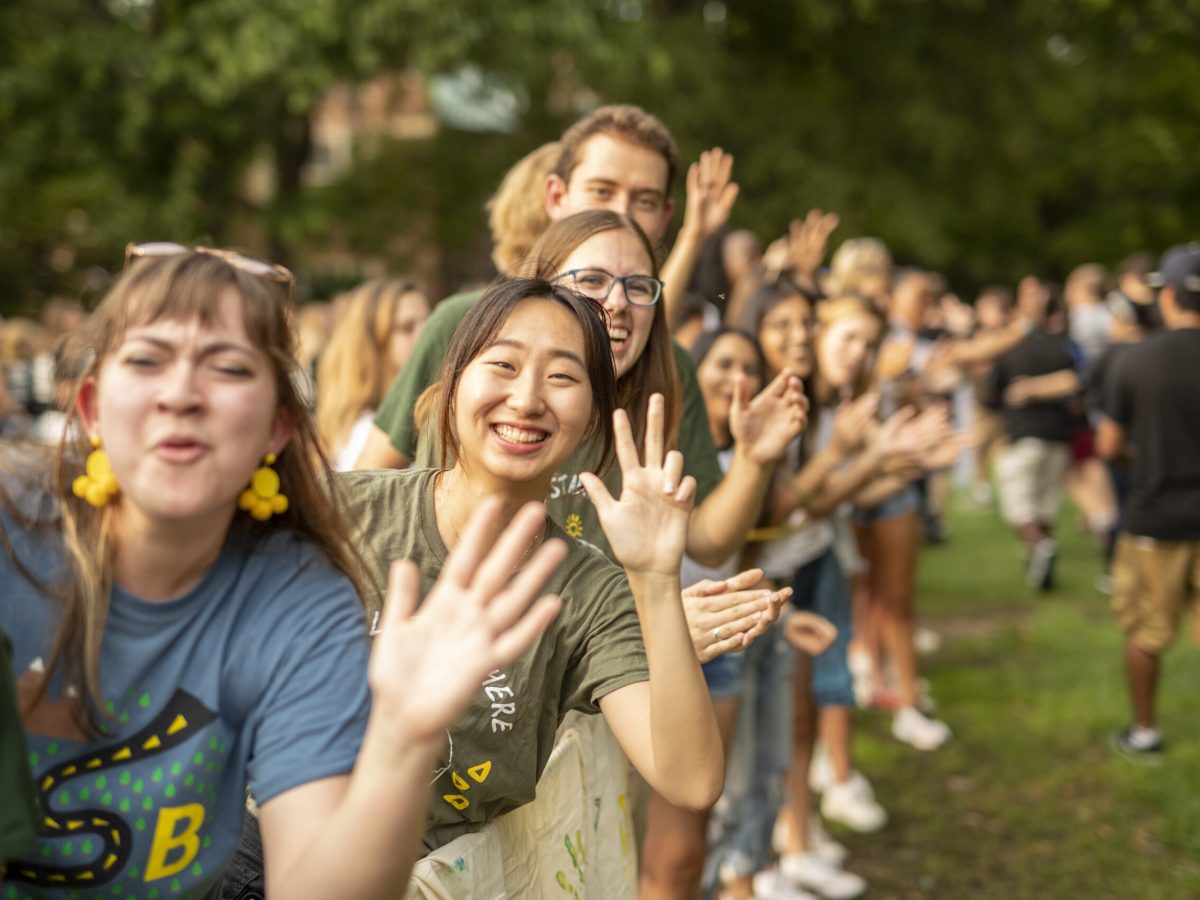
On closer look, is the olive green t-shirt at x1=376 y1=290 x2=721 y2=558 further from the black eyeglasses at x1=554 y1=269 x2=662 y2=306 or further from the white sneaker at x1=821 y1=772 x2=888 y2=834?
the white sneaker at x1=821 y1=772 x2=888 y2=834

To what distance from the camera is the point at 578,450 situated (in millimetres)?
2988

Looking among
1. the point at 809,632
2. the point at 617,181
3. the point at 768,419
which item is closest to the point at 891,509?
the point at 809,632

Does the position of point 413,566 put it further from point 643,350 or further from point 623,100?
point 623,100

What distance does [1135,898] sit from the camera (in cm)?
451

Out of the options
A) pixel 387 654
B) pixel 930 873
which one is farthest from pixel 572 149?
pixel 930 873

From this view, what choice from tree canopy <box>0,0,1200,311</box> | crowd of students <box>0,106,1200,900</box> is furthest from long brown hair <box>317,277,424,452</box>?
tree canopy <box>0,0,1200,311</box>

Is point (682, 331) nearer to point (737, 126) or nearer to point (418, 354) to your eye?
point (418, 354)

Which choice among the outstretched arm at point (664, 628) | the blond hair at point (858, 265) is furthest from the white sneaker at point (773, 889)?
the blond hair at point (858, 265)

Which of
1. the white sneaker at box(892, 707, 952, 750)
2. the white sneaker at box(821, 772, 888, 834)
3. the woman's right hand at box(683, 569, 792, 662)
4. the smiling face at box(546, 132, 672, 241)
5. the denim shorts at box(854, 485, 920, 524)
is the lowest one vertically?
the white sneaker at box(821, 772, 888, 834)

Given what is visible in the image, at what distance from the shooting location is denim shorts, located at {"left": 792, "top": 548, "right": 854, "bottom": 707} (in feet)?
15.7

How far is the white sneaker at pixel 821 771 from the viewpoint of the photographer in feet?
17.5

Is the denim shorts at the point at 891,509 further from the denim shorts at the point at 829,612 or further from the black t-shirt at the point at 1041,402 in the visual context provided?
the black t-shirt at the point at 1041,402

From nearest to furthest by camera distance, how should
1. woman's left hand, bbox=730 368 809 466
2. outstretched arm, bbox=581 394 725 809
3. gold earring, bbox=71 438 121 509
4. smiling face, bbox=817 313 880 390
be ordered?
gold earring, bbox=71 438 121 509 → outstretched arm, bbox=581 394 725 809 → woman's left hand, bbox=730 368 809 466 → smiling face, bbox=817 313 880 390

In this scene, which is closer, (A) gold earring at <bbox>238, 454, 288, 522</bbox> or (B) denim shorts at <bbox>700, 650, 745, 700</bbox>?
(A) gold earring at <bbox>238, 454, 288, 522</bbox>
